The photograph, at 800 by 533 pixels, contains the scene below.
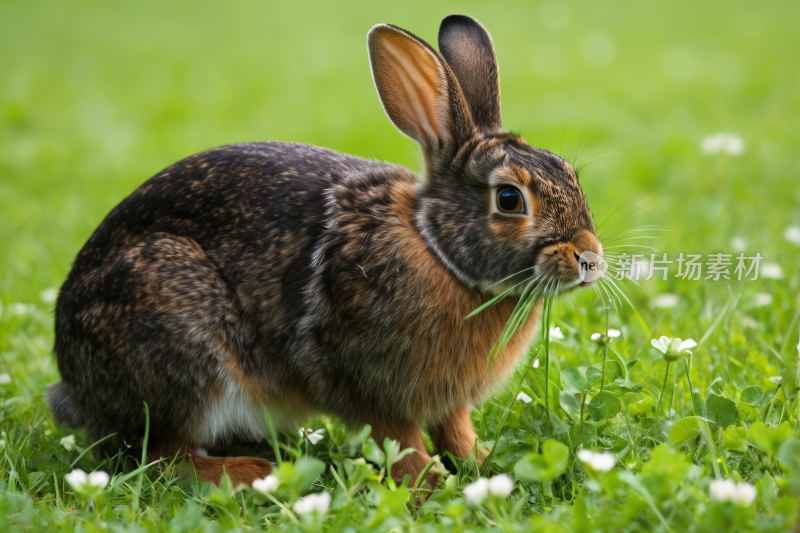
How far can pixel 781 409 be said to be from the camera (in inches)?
128

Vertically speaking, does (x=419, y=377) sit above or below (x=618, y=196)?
below

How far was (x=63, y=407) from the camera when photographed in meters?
3.68

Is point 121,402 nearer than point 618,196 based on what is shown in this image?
Yes

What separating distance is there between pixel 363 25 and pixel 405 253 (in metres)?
11.8

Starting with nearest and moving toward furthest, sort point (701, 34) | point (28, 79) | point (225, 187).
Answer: point (225, 187)
point (28, 79)
point (701, 34)

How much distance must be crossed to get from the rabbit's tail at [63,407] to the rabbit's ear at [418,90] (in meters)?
1.96

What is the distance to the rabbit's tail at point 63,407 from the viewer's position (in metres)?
3.62

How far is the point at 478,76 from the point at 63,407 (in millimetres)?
2444

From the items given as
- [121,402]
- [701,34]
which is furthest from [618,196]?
[701,34]

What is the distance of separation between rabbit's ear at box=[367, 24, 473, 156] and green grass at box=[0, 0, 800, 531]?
107 cm

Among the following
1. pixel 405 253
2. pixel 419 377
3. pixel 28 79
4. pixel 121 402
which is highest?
pixel 28 79

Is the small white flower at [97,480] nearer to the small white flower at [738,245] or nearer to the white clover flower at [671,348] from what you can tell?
the white clover flower at [671,348]

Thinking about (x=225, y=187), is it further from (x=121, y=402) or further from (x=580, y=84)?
(x=580, y=84)

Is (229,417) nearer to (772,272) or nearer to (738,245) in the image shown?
(772,272)
